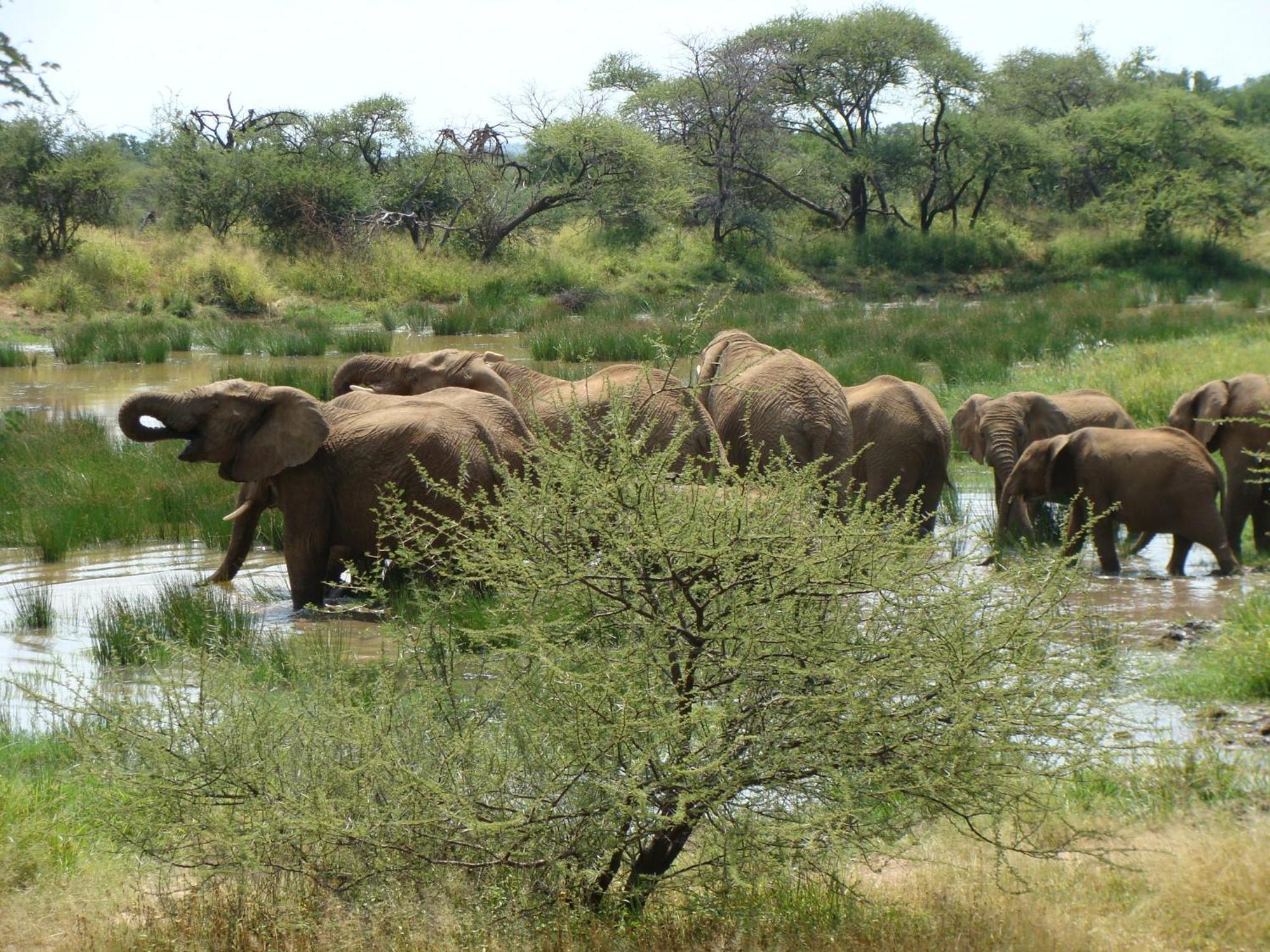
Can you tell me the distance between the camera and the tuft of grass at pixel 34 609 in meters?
8.66

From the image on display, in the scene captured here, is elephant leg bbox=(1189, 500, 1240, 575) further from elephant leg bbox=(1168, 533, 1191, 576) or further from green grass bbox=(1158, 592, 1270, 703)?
green grass bbox=(1158, 592, 1270, 703)

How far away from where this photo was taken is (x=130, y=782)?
3.99m

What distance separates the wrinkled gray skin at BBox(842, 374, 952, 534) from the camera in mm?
10641

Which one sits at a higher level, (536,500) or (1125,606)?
(536,500)

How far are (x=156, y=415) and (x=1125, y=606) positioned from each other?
601cm

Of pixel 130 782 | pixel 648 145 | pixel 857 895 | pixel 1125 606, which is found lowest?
pixel 1125 606

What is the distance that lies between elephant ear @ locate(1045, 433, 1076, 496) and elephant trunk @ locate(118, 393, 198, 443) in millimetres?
Result: 5715

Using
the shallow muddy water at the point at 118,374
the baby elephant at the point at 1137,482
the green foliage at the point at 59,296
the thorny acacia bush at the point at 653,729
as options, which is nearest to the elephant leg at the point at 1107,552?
the baby elephant at the point at 1137,482

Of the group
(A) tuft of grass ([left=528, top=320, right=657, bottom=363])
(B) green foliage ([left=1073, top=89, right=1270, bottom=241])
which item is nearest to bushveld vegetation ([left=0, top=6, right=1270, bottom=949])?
(A) tuft of grass ([left=528, top=320, right=657, bottom=363])

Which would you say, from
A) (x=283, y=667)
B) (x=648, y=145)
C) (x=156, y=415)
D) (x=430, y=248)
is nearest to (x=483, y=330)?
(x=430, y=248)

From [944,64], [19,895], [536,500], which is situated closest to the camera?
[536,500]

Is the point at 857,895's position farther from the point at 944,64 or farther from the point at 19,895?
the point at 944,64

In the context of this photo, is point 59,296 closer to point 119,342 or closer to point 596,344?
point 119,342

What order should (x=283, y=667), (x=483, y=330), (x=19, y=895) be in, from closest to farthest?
(x=19, y=895), (x=283, y=667), (x=483, y=330)
